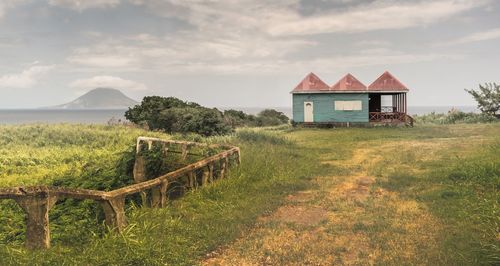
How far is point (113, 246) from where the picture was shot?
22.4 ft

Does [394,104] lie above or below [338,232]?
above

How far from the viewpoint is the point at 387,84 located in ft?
122

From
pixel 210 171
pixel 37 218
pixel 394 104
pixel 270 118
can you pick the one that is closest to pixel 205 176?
pixel 210 171

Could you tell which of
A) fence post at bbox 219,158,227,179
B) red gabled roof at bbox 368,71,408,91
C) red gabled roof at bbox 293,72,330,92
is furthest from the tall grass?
red gabled roof at bbox 368,71,408,91

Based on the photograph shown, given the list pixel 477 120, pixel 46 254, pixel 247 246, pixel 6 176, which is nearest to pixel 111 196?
pixel 46 254

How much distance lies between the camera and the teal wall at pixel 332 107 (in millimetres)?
37125

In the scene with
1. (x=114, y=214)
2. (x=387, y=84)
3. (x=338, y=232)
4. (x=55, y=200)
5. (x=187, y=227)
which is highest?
(x=387, y=84)

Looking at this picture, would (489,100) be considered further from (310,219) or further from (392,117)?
(310,219)

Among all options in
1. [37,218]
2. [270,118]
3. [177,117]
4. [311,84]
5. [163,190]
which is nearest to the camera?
[37,218]

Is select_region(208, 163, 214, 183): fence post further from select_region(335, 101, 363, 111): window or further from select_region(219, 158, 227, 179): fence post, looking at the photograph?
select_region(335, 101, 363, 111): window

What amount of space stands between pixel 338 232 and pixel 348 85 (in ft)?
99.3

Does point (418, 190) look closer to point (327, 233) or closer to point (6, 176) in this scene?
point (327, 233)

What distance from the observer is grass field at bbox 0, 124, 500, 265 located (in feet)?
22.7

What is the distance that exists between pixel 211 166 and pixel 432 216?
5840 millimetres
